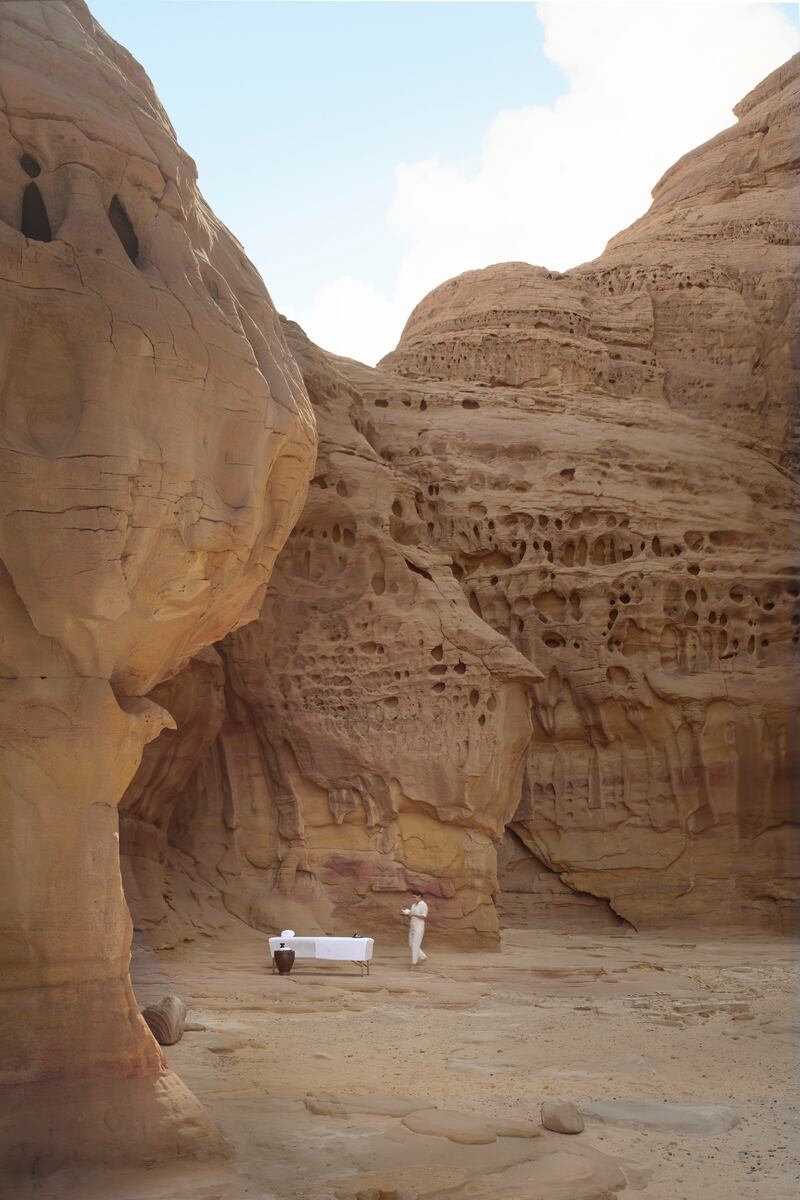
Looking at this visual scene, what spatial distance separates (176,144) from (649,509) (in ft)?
46.8

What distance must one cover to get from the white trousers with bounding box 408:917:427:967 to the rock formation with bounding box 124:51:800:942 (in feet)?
4.80

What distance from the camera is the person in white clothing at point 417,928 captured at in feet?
46.1

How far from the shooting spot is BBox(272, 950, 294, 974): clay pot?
12.9 m

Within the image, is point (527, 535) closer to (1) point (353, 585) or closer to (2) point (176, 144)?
(1) point (353, 585)

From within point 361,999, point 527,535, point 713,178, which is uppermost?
point 713,178

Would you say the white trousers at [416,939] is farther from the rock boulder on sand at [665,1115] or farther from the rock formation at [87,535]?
the rock formation at [87,535]

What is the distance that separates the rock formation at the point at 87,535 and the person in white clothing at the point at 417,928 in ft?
25.0

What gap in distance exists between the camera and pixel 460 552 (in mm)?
20734

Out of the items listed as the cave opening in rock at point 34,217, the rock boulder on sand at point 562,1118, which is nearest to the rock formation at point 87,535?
the cave opening in rock at point 34,217

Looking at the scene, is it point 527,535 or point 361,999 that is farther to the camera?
point 527,535

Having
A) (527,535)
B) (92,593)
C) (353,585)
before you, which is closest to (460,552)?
(527,535)

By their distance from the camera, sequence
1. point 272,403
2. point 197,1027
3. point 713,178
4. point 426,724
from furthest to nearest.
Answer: point 713,178
point 426,724
point 197,1027
point 272,403

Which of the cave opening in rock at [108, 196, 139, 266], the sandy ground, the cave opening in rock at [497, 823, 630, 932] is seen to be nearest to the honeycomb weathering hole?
the cave opening in rock at [108, 196, 139, 266]

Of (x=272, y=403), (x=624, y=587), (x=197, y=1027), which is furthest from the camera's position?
(x=624, y=587)
